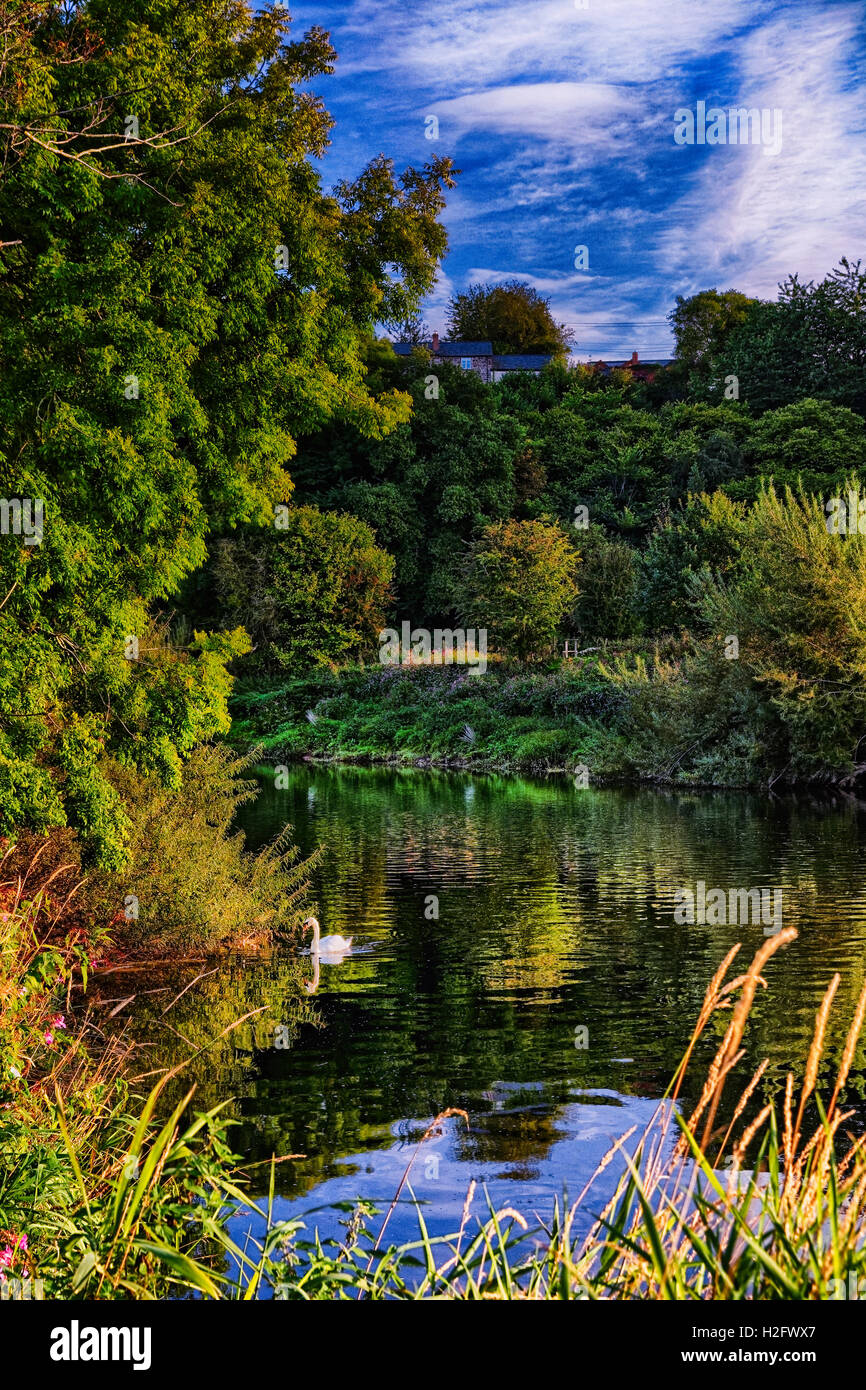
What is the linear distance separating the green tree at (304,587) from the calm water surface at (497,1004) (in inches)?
1155

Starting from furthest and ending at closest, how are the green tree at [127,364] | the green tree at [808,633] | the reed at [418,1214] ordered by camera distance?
the green tree at [808,633]
the green tree at [127,364]
the reed at [418,1214]

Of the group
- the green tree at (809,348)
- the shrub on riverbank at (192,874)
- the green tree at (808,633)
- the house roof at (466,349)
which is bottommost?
the shrub on riverbank at (192,874)

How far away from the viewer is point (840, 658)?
27.8 metres

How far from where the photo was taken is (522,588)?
141 ft

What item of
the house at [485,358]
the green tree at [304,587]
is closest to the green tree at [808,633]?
the green tree at [304,587]

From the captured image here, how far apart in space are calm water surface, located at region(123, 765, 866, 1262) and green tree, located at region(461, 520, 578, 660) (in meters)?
21.0

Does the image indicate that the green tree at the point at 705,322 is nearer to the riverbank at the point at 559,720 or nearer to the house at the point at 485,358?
the house at the point at 485,358

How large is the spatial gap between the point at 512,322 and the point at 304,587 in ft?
137

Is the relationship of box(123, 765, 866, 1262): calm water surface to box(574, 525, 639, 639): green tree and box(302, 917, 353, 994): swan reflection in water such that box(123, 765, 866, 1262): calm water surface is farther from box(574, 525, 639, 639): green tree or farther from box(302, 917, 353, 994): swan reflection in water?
box(574, 525, 639, 639): green tree

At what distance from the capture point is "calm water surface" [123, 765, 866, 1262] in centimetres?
811

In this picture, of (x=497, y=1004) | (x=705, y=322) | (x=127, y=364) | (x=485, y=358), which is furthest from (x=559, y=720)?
(x=485, y=358)

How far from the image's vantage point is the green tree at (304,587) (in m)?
51.1

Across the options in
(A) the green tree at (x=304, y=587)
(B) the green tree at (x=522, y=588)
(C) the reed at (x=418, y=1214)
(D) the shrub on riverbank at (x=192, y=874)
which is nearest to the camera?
(C) the reed at (x=418, y=1214)

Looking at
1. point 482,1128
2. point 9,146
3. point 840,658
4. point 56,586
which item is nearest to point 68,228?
point 9,146
